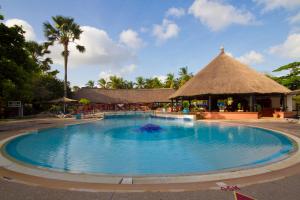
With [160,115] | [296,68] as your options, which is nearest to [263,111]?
[160,115]

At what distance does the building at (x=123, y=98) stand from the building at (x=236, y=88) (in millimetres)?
18815

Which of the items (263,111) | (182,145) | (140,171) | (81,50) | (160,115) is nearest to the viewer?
(140,171)

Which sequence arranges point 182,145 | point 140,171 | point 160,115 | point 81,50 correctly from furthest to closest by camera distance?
1. point 81,50
2. point 160,115
3. point 182,145
4. point 140,171

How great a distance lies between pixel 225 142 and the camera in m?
11.3

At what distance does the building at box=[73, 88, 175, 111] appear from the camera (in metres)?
42.4

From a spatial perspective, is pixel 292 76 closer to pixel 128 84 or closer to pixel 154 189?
pixel 154 189

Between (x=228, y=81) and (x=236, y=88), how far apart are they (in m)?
1.56

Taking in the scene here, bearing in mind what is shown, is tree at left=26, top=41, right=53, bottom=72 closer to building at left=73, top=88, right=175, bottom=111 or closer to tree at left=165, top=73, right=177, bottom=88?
building at left=73, top=88, right=175, bottom=111

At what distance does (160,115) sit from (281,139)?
1819 cm

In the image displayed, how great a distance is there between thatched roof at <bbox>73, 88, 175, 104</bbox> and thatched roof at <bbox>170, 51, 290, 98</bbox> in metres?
19.3

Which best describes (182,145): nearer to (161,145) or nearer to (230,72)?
(161,145)

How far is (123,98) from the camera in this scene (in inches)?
1775

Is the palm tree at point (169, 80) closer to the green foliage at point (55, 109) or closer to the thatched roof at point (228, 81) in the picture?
the thatched roof at point (228, 81)

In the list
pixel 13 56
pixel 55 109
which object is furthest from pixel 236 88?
pixel 55 109
